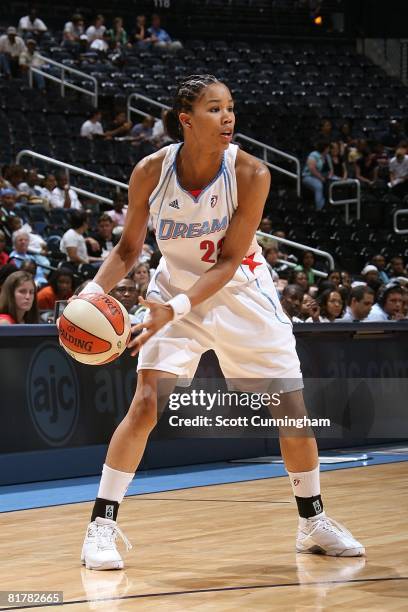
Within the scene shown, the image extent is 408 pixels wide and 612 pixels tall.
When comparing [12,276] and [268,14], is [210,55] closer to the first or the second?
[268,14]

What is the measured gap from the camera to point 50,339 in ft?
26.8

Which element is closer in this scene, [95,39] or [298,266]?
[298,266]

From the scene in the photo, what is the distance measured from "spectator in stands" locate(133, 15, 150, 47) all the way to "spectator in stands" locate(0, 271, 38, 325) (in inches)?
604

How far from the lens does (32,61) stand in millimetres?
19797

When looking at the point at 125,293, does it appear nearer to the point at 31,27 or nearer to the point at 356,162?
the point at 356,162

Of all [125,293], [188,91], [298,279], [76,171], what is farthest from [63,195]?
[188,91]

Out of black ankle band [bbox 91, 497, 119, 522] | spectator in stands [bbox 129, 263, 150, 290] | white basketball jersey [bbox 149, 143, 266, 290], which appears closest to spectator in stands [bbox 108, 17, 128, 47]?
spectator in stands [bbox 129, 263, 150, 290]

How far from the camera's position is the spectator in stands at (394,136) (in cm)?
2171

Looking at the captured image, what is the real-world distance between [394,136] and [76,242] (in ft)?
33.8

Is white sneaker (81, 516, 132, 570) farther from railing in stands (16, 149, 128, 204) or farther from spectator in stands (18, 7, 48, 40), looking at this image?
spectator in stands (18, 7, 48, 40)

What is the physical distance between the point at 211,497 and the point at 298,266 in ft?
26.3

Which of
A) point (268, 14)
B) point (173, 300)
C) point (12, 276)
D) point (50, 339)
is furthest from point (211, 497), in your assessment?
point (268, 14)

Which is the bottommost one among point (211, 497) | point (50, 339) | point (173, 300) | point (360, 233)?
point (360, 233)

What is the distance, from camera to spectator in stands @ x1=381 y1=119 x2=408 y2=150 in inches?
855
